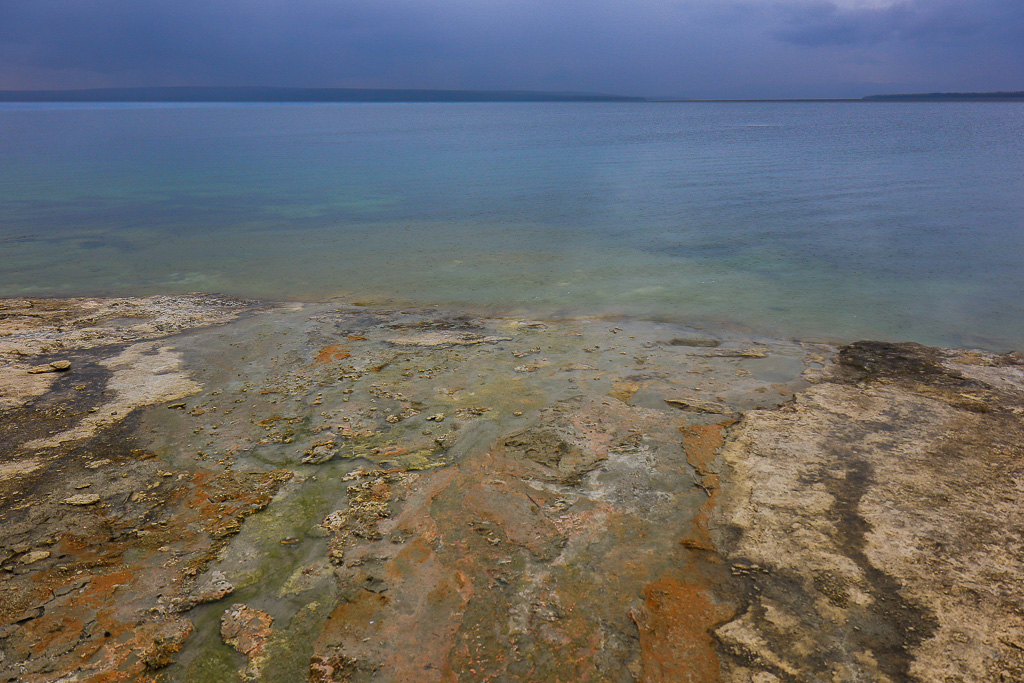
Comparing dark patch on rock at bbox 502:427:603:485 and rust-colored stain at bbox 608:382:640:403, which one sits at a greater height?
dark patch on rock at bbox 502:427:603:485

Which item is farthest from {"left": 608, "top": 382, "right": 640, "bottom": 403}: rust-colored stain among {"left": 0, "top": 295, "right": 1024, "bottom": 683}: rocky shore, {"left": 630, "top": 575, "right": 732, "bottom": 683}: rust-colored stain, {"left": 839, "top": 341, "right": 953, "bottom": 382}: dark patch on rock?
{"left": 839, "top": 341, "right": 953, "bottom": 382}: dark patch on rock

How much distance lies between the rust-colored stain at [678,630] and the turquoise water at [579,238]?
5311mm

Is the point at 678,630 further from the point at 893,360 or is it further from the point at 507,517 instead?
the point at 893,360

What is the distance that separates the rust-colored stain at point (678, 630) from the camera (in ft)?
8.73

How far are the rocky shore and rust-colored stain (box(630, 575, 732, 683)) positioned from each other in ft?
0.04

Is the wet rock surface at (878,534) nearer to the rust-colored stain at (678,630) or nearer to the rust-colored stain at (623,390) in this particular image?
the rust-colored stain at (678,630)

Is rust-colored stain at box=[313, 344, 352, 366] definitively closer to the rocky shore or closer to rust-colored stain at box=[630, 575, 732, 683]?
the rocky shore

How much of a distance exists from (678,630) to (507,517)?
48.6 inches

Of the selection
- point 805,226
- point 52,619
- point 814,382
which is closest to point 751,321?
point 814,382

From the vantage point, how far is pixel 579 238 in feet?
41.5

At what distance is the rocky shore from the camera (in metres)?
2.78

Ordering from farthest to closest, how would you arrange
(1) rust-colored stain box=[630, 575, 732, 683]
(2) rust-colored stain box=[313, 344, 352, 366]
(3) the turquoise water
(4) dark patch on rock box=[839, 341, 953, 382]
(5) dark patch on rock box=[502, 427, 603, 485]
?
(3) the turquoise water → (2) rust-colored stain box=[313, 344, 352, 366] → (4) dark patch on rock box=[839, 341, 953, 382] → (5) dark patch on rock box=[502, 427, 603, 485] → (1) rust-colored stain box=[630, 575, 732, 683]

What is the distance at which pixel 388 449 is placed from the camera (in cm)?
444

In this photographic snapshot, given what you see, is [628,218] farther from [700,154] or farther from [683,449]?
[700,154]
